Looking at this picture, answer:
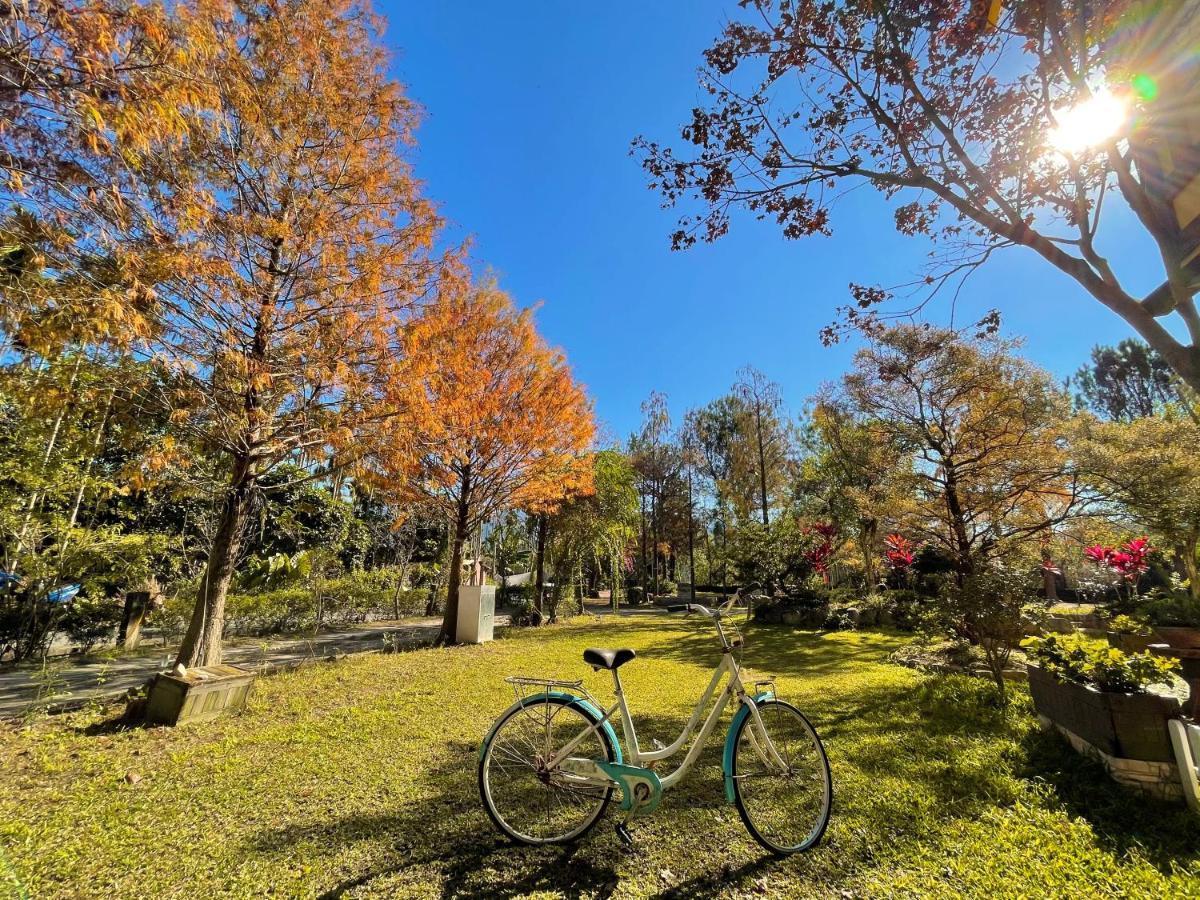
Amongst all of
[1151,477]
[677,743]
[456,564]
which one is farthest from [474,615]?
[1151,477]

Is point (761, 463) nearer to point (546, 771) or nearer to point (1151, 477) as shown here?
point (1151, 477)

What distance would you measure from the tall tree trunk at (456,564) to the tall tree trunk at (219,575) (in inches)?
174

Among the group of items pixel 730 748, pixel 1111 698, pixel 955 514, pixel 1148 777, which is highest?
pixel 955 514

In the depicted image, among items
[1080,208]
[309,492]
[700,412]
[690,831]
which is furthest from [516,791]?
[700,412]

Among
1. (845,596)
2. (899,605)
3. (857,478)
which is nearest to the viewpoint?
(899,605)

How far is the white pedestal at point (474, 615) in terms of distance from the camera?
923 cm

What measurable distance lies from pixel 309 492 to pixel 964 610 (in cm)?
1395

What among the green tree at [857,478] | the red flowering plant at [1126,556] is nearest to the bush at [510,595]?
the green tree at [857,478]

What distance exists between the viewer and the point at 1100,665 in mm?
3119

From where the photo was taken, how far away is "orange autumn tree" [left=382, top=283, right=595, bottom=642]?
27.5ft

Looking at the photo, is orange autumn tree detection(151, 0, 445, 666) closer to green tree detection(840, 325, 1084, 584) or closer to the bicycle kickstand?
the bicycle kickstand

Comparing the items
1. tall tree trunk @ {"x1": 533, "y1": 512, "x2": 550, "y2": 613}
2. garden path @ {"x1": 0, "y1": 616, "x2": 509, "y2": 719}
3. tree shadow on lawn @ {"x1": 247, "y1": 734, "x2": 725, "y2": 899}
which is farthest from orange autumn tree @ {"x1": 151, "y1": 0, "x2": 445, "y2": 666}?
tall tree trunk @ {"x1": 533, "y1": 512, "x2": 550, "y2": 613}

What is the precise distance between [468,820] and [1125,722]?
403 cm

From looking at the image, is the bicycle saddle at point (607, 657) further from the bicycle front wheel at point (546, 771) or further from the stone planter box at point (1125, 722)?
the stone planter box at point (1125, 722)
